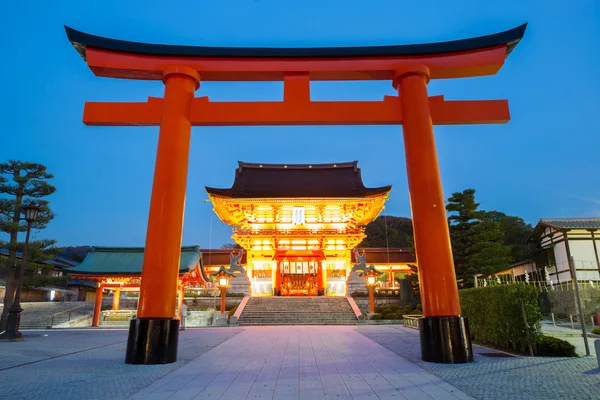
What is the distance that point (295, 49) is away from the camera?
23.1 ft

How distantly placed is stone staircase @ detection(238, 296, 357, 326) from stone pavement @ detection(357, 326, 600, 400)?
41.4ft

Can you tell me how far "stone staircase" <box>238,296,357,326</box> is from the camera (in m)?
18.3

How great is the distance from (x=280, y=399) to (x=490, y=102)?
628 cm

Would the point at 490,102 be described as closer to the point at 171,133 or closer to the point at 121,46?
the point at 171,133

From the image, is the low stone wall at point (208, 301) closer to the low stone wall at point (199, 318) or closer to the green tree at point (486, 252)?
the low stone wall at point (199, 318)

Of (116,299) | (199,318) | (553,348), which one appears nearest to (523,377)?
(553,348)

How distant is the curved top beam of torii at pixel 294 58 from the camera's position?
6.77 m

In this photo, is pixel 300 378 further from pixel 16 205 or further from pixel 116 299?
pixel 116 299

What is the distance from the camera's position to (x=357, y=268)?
23.3m

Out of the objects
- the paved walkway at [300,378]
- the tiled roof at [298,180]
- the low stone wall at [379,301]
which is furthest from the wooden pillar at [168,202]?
the tiled roof at [298,180]

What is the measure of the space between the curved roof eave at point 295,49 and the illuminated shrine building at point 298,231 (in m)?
17.0

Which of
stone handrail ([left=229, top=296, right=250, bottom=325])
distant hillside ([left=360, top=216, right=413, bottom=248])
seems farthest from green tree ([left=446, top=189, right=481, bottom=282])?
distant hillside ([left=360, top=216, right=413, bottom=248])

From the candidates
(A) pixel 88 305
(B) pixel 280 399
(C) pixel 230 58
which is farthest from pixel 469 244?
(A) pixel 88 305

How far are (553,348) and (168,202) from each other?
7.31m
